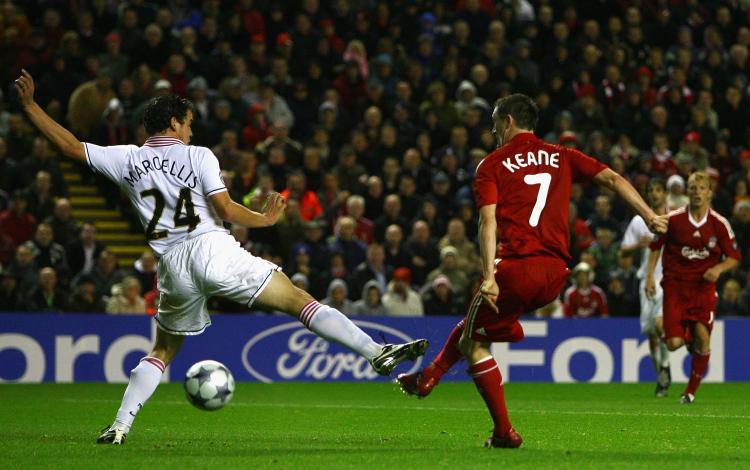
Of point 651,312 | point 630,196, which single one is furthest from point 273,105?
point 630,196

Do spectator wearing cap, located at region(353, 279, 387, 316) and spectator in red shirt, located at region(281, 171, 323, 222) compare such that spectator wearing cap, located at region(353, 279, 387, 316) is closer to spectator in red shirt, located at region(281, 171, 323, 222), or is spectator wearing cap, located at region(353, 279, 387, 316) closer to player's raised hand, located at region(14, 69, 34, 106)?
spectator in red shirt, located at region(281, 171, 323, 222)

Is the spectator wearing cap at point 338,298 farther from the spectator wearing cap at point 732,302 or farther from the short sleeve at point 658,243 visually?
the spectator wearing cap at point 732,302

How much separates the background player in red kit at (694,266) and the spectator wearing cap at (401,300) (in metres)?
5.04

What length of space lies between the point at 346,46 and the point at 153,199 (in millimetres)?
14728

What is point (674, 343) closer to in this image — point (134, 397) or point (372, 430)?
point (372, 430)

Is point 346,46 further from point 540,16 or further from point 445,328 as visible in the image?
point 445,328

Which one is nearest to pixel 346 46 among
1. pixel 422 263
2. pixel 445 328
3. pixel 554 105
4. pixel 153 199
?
pixel 554 105

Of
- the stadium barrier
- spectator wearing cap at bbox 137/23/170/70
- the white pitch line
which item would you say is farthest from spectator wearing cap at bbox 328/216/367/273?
the white pitch line

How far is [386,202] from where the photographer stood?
64.0 feet

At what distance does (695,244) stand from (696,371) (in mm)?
1299

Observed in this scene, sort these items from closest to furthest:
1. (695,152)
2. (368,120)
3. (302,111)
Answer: (368,120) < (302,111) < (695,152)

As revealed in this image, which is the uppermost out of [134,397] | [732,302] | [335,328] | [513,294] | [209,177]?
[209,177]

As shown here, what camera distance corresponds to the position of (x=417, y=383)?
8.53 m

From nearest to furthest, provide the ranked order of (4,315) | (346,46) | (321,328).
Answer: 1. (321,328)
2. (4,315)
3. (346,46)
